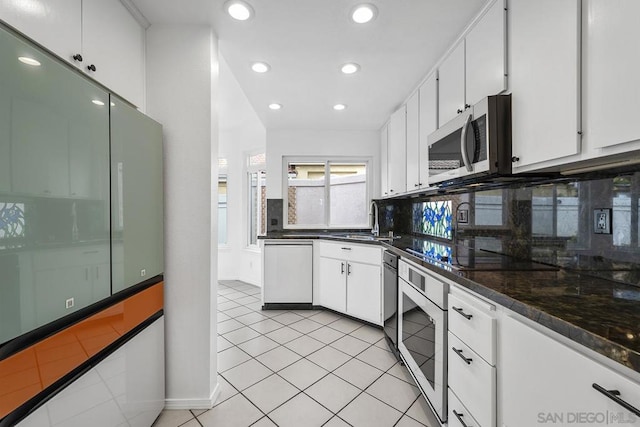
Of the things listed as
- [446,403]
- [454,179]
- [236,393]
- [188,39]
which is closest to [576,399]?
[446,403]

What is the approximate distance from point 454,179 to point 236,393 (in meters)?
→ 2.14

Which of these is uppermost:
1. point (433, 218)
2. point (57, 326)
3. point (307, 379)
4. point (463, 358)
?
point (433, 218)

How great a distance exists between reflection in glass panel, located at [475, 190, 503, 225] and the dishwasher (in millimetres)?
731

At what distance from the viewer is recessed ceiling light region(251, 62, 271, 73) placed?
2.20 m

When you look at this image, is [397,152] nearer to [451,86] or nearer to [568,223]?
[451,86]

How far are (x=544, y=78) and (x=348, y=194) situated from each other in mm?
3030

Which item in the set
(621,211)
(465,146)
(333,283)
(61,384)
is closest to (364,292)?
(333,283)

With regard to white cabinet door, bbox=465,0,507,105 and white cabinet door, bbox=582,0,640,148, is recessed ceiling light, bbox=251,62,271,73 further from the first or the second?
white cabinet door, bbox=582,0,640,148

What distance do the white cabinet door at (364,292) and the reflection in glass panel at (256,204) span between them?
2172mm

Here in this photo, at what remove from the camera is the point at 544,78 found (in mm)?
1176

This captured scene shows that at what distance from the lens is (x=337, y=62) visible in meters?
2.17

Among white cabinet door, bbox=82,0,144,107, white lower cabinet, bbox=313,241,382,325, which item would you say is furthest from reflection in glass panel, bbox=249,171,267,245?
white cabinet door, bbox=82,0,144,107

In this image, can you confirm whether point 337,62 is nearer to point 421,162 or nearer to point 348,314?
point 421,162

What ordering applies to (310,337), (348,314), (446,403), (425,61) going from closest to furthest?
(446,403) < (425,61) < (310,337) < (348,314)
